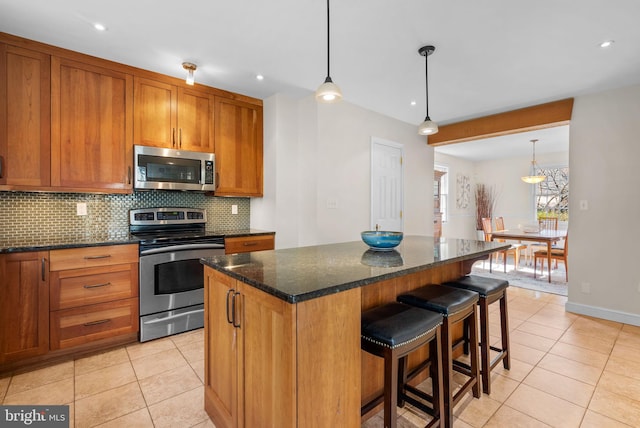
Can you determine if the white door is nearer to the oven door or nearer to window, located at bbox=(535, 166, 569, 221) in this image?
the oven door

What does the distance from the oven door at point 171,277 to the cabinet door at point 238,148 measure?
2.69ft

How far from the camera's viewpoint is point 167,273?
9.00ft

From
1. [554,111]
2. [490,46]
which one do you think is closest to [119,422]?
[490,46]

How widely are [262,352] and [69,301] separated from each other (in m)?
2.04

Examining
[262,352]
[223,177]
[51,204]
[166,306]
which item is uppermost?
[223,177]

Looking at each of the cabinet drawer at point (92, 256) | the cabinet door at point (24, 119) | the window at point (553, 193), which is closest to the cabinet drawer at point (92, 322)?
the cabinet drawer at point (92, 256)

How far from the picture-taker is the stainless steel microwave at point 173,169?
2.85 m

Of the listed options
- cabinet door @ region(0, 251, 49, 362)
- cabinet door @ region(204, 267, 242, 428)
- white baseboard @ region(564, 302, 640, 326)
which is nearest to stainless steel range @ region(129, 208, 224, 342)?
cabinet door @ region(0, 251, 49, 362)

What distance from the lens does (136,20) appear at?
2146 millimetres

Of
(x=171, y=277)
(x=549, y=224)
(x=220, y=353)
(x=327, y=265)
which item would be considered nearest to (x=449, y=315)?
(x=327, y=265)

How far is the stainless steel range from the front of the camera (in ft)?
8.71

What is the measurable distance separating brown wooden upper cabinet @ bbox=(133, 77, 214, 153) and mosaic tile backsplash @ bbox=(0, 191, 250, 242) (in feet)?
1.86

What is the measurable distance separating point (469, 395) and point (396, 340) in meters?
1.09

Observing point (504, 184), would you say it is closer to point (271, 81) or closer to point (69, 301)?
point (271, 81)
